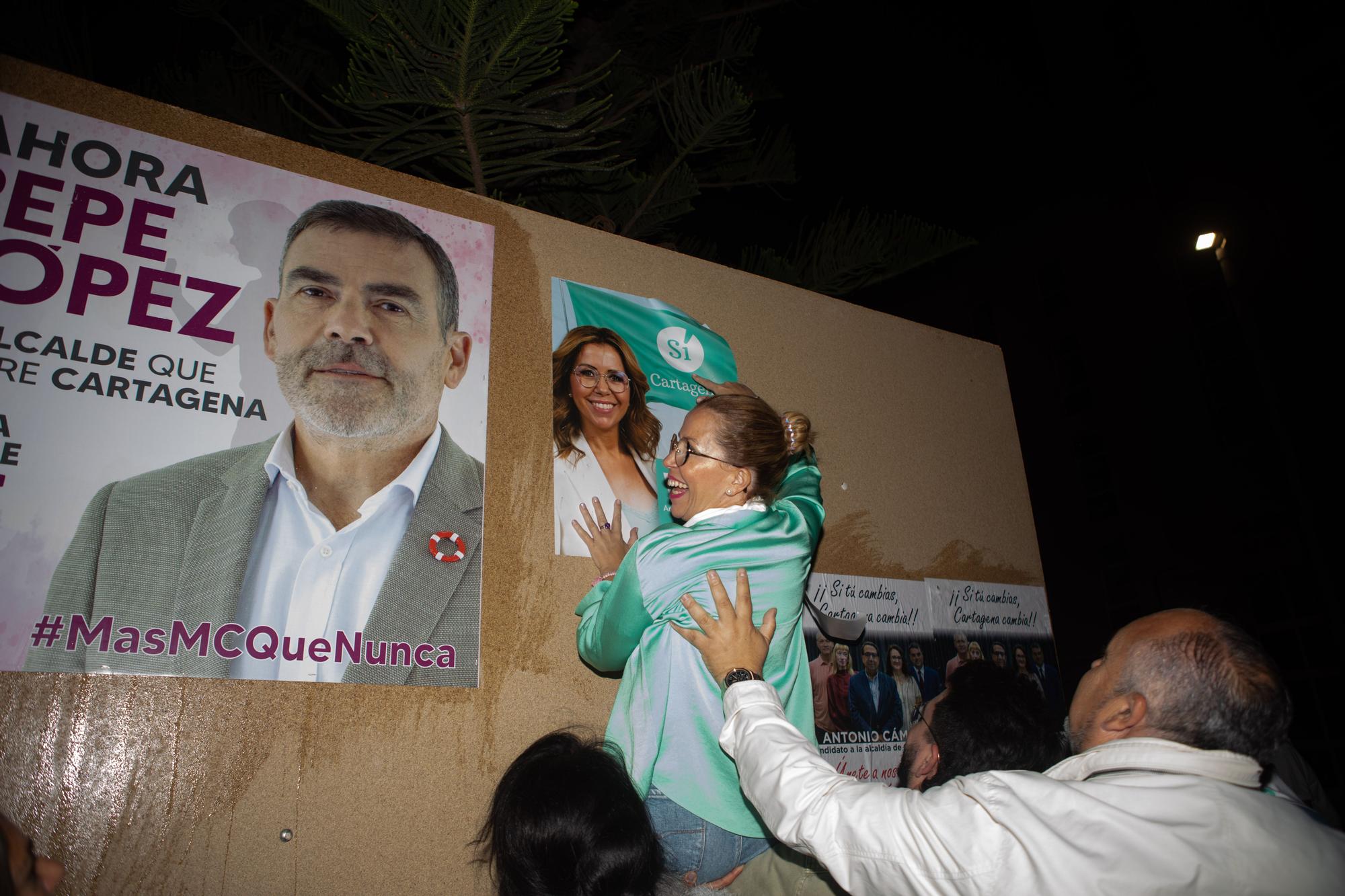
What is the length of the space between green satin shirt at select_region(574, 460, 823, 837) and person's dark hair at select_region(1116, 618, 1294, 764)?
0.64 m

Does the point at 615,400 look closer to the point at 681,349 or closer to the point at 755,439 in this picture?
the point at 681,349

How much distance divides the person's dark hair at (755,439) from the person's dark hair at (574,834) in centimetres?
69

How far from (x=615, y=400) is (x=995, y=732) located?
1212 mm

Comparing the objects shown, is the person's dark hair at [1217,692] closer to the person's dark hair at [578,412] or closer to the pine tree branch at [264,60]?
the person's dark hair at [578,412]

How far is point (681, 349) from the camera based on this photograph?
242 cm

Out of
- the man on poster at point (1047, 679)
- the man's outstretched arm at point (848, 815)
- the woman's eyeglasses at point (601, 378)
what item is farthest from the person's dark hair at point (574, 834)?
the man on poster at point (1047, 679)

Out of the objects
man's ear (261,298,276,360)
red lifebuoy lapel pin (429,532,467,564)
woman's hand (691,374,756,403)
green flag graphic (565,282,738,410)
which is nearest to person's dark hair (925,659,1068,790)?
woman's hand (691,374,756,403)

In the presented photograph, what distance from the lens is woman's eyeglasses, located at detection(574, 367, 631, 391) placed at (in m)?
2.21

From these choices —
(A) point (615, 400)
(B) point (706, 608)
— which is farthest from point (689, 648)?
(A) point (615, 400)

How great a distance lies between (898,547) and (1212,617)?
1.46 metres

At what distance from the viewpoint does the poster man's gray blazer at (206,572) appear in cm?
150

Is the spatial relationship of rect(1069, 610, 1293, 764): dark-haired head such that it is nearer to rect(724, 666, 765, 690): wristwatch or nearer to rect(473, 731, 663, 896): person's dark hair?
rect(724, 666, 765, 690): wristwatch

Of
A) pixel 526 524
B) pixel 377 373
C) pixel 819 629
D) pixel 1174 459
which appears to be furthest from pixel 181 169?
pixel 1174 459

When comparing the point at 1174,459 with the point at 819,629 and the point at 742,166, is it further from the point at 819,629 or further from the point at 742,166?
the point at 819,629
